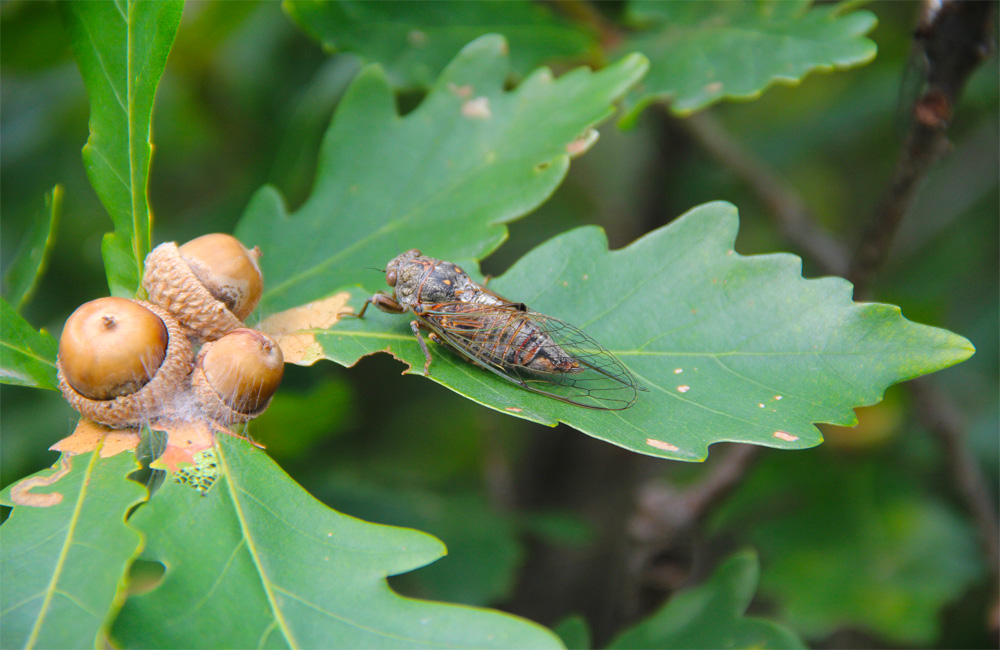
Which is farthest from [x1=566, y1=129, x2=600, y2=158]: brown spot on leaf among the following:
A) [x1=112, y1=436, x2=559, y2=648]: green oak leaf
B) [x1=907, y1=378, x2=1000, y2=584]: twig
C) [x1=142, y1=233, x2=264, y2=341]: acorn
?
[x1=907, y1=378, x2=1000, y2=584]: twig

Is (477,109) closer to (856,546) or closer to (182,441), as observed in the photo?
(182,441)

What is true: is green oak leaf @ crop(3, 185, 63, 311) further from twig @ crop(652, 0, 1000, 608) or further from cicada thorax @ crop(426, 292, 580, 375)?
twig @ crop(652, 0, 1000, 608)

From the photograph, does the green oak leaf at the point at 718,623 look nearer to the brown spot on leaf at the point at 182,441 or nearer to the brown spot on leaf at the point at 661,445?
Result: the brown spot on leaf at the point at 661,445

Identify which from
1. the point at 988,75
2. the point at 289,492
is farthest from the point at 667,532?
the point at 988,75

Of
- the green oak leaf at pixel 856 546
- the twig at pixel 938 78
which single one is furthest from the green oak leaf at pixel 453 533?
the twig at pixel 938 78

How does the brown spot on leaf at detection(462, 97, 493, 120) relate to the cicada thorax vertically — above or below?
above

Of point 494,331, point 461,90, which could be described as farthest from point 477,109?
point 494,331
